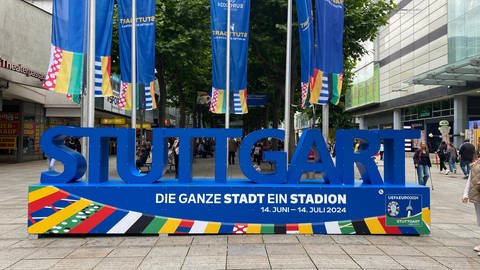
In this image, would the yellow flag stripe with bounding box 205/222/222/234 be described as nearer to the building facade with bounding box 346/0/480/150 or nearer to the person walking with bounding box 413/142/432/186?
the person walking with bounding box 413/142/432/186

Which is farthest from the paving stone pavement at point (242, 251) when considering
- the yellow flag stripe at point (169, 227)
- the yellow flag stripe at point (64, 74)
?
the yellow flag stripe at point (64, 74)

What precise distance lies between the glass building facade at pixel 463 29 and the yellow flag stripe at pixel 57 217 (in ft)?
98.6

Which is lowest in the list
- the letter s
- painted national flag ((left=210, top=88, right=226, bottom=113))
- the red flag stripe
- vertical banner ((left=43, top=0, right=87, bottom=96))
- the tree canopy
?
the red flag stripe

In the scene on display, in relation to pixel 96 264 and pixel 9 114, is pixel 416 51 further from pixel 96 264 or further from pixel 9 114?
pixel 96 264

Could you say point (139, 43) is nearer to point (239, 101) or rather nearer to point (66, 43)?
point (66, 43)

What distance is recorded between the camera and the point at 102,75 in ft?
36.8

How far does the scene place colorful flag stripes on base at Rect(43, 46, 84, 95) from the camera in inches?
390

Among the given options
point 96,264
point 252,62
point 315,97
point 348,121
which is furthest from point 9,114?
point 348,121

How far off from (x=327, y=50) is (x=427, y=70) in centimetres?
3215

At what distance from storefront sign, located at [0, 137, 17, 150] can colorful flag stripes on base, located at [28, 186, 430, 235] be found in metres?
22.4

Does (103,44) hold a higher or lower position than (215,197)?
higher

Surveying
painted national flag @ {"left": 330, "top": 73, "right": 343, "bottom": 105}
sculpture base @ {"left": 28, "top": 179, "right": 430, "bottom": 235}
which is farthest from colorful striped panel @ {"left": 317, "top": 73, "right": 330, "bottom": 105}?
sculpture base @ {"left": 28, "top": 179, "right": 430, "bottom": 235}

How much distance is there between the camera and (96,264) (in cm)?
600

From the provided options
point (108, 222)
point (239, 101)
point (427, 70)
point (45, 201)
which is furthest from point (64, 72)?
point (427, 70)
